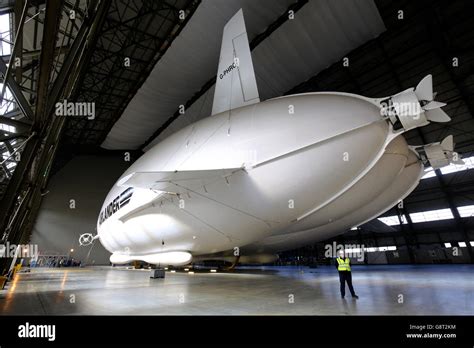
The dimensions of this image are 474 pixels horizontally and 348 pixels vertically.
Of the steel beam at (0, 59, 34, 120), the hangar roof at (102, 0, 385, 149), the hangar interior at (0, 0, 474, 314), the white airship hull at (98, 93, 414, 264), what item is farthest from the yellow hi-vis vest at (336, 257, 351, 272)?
the hangar roof at (102, 0, 385, 149)

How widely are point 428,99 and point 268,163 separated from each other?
3.95 m

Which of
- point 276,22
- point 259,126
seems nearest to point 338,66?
point 276,22

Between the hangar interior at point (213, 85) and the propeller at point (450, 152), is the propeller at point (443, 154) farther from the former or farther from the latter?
the hangar interior at point (213, 85)

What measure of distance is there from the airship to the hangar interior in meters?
2.02

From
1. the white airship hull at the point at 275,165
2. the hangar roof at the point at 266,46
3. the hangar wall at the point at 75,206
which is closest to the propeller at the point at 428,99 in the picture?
the white airship hull at the point at 275,165

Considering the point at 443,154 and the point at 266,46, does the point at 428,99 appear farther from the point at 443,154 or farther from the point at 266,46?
the point at 266,46

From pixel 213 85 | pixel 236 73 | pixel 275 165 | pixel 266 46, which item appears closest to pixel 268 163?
pixel 275 165

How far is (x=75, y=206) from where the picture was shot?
36.2 metres

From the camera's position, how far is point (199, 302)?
544 centimetres

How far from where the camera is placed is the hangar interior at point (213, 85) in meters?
7.50
